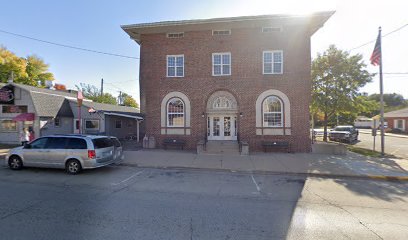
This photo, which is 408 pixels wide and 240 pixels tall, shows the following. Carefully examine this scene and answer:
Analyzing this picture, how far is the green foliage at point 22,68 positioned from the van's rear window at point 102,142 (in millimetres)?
29095

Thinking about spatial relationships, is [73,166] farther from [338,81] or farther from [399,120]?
[399,120]

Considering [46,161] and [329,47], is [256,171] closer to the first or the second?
[46,161]

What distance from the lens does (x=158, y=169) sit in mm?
9914

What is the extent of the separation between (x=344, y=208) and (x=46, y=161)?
1087 cm

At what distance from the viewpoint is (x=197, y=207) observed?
5344 millimetres

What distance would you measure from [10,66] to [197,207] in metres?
35.9

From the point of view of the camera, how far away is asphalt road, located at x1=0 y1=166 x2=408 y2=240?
408 cm

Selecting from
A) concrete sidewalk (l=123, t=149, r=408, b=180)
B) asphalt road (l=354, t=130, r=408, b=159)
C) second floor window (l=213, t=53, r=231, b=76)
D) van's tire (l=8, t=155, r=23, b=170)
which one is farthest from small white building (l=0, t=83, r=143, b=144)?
asphalt road (l=354, t=130, r=408, b=159)

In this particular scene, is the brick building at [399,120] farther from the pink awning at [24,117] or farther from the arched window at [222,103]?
the pink awning at [24,117]

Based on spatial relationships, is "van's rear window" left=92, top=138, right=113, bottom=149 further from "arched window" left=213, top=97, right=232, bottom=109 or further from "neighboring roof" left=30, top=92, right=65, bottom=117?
"neighboring roof" left=30, top=92, right=65, bottom=117

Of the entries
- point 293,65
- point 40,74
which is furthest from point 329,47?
point 40,74

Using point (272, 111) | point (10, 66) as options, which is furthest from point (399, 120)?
point (10, 66)

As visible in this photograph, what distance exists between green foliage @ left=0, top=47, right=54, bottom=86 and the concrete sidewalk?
93.2 feet

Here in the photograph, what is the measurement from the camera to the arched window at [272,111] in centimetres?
1491
